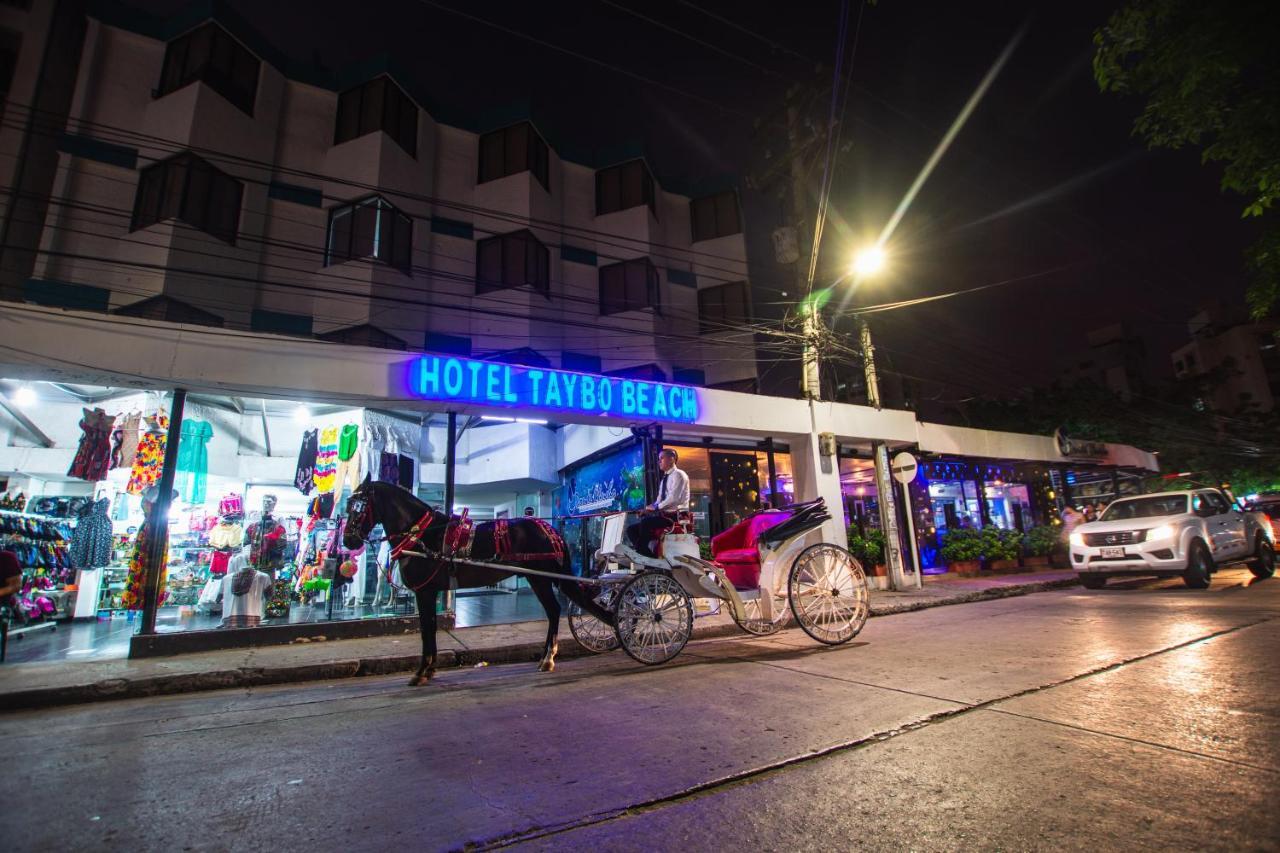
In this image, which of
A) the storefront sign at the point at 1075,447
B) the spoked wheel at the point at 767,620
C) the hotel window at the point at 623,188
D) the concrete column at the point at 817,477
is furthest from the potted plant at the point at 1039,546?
the hotel window at the point at 623,188

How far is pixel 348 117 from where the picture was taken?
52.7 feet

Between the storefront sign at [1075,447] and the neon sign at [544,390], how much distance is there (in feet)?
51.2

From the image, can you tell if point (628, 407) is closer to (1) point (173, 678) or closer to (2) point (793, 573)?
(2) point (793, 573)

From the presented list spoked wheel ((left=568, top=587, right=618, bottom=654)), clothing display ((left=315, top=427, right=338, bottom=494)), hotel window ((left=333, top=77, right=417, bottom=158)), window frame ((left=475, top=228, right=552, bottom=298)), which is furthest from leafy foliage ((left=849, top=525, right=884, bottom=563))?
hotel window ((left=333, top=77, right=417, bottom=158))

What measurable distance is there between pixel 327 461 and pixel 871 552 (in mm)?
12242

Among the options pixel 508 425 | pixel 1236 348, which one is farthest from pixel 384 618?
pixel 1236 348

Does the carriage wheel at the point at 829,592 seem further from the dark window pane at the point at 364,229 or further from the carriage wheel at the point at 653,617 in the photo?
the dark window pane at the point at 364,229

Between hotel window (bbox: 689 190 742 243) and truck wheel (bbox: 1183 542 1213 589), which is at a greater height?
hotel window (bbox: 689 190 742 243)

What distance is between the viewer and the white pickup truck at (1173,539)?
34.1 ft

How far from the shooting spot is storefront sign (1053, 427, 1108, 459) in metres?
19.8

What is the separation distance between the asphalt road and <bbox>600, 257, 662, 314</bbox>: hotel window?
1544 cm

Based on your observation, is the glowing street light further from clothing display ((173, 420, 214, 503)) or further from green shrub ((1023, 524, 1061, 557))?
clothing display ((173, 420, 214, 503))

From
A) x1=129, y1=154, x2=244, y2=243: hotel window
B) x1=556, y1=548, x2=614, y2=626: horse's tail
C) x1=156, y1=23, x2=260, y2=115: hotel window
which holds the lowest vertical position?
x1=556, y1=548, x2=614, y2=626: horse's tail

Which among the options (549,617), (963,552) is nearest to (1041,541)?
(963,552)
